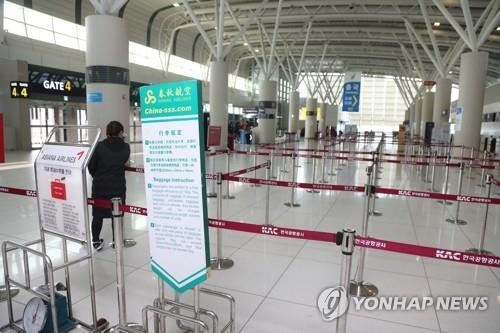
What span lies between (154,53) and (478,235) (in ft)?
101

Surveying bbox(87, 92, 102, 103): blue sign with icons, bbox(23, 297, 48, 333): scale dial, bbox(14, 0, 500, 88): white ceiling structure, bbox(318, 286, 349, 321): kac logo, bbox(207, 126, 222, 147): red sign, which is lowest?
bbox(318, 286, 349, 321): kac logo

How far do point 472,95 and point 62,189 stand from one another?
17873mm

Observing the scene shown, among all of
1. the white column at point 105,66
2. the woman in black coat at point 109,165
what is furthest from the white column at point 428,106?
the woman in black coat at point 109,165

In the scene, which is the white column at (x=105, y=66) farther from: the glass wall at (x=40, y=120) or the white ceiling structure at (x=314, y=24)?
the glass wall at (x=40, y=120)

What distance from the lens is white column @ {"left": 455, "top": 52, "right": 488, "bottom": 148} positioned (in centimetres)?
1593

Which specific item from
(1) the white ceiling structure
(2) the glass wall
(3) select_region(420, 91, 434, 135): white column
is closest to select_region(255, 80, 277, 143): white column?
(1) the white ceiling structure

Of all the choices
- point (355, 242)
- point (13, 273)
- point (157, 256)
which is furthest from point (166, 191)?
point (13, 273)

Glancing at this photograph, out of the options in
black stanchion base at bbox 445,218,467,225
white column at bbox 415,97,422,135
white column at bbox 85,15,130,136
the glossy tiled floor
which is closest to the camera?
the glossy tiled floor

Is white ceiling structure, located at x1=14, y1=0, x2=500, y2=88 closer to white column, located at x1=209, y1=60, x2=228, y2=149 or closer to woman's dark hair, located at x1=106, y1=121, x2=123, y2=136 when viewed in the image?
white column, located at x1=209, y1=60, x2=228, y2=149

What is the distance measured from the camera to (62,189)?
3230 mm

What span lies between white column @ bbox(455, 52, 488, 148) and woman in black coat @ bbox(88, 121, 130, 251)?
16.4m

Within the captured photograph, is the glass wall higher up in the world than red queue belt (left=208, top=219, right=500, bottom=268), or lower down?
higher up

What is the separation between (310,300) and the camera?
398 centimetres

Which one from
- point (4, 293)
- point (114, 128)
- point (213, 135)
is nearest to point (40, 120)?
point (213, 135)
